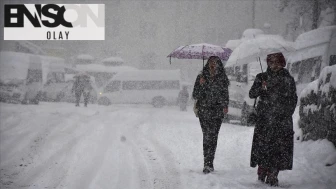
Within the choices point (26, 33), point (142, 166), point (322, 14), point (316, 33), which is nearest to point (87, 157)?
point (142, 166)

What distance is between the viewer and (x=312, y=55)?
13898 millimetres

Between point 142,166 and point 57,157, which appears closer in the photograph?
point 142,166

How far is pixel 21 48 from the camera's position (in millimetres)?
38312

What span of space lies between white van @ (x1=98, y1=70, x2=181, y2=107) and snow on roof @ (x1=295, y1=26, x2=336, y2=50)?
31.1ft

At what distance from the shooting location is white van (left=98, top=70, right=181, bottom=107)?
23094mm

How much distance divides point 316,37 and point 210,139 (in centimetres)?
971

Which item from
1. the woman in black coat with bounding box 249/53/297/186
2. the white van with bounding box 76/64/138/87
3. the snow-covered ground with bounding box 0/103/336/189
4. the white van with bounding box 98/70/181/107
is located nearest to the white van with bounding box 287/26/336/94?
the snow-covered ground with bounding box 0/103/336/189

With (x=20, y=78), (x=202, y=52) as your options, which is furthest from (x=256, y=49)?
(x=20, y=78)

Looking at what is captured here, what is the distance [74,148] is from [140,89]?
15146 millimetres

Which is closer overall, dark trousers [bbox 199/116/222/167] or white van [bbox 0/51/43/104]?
dark trousers [bbox 199/116/222/167]

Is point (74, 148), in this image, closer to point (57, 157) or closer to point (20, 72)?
point (57, 157)

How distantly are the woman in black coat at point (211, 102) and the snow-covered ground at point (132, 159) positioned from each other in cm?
48

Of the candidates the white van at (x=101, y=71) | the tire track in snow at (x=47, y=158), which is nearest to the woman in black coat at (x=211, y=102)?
the tire track in snow at (x=47, y=158)

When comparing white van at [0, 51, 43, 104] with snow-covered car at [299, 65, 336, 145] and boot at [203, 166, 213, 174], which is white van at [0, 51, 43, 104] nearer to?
snow-covered car at [299, 65, 336, 145]
